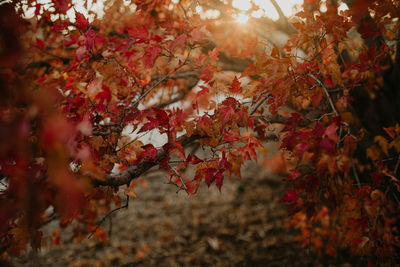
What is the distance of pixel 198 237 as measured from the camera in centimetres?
462

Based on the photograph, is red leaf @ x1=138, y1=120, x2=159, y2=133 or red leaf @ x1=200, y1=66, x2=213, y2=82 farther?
red leaf @ x1=200, y1=66, x2=213, y2=82

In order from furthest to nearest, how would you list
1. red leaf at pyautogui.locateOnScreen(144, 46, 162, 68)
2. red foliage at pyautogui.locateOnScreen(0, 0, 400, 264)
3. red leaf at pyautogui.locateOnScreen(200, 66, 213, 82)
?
1. red leaf at pyautogui.locateOnScreen(200, 66, 213, 82)
2. red leaf at pyautogui.locateOnScreen(144, 46, 162, 68)
3. red foliage at pyautogui.locateOnScreen(0, 0, 400, 264)

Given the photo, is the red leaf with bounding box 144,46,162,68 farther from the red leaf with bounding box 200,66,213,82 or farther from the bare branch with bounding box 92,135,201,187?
the bare branch with bounding box 92,135,201,187

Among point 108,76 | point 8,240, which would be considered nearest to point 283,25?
point 108,76

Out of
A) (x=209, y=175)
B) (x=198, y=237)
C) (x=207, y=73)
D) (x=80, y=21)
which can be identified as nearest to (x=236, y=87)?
(x=207, y=73)

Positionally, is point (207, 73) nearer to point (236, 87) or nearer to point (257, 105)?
point (236, 87)

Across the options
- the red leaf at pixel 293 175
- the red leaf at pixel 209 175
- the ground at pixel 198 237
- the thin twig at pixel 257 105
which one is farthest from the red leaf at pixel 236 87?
the ground at pixel 198 237

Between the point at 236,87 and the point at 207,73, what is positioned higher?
the point at 207,73

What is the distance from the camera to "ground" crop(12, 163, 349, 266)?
13.3 feet

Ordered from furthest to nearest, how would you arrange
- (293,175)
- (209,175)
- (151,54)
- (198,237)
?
(198,237) → (293,175) → (151,54) → (209,175)

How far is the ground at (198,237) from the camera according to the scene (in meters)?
4.04

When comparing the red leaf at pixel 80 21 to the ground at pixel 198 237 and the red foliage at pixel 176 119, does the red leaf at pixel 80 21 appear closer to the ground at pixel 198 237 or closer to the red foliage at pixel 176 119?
the red foliage at pixel 176 119

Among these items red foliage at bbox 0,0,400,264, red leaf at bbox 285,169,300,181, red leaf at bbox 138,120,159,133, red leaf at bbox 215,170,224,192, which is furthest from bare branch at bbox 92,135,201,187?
red leaf at bbox 285,169,300,181

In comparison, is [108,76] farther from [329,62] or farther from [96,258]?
[96,258]
